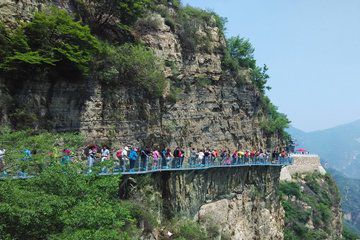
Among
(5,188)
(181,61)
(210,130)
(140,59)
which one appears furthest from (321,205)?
(5,188)

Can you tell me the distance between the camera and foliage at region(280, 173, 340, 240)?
2106 inches

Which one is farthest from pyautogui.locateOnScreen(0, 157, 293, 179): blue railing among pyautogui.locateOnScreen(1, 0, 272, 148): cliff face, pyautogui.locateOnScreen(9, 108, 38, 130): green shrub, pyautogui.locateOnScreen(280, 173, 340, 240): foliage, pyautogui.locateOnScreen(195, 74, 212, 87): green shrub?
pyautogui.locateOnScreen(280, 173, 340, 240): foliage

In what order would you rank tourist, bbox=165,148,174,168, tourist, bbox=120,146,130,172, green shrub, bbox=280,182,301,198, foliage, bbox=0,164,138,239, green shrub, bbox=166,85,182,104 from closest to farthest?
foliage, bbox=0,164,138,239, tourist, bbox=120,146,130,172, tourist, bbox=165,148,174,168, green shrub, bbox=166,85,182,104, green shrub, bbox=280,182,301,198

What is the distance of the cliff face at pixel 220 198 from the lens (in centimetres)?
2359

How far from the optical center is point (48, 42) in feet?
70.4

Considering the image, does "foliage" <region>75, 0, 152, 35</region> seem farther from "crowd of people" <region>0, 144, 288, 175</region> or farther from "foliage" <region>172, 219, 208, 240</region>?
"foliage" <region>172, 219, 208, 240</region>

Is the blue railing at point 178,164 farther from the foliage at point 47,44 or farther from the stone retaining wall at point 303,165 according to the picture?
the stone retaining wall at point 303,165

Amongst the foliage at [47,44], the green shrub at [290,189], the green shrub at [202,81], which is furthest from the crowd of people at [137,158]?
the green shrub at [290,189]

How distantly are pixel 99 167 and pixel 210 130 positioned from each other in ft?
54.3

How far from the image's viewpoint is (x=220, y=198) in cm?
2953

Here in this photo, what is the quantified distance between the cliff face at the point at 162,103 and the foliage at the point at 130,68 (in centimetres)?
50

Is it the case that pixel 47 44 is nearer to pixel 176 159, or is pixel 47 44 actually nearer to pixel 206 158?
pixel 176 159

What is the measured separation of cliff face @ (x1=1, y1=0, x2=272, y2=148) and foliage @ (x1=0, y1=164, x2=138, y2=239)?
6907mm

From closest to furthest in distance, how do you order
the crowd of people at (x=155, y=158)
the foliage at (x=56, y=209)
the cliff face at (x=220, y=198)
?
the foliage at (x=56, y=209), the crowd of people at (x=155, y=158), the cliff face at (x=220, y=198)
